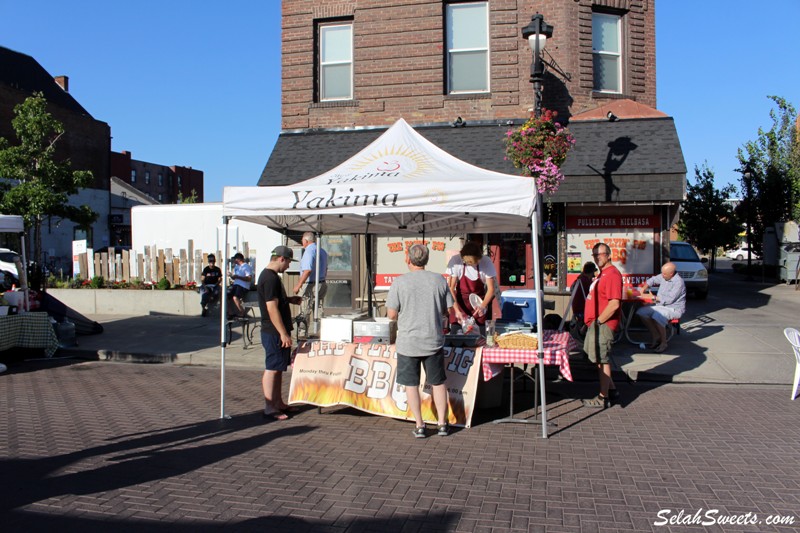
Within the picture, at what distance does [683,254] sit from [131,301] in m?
17.1

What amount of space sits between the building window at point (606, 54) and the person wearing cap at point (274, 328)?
32.5ft

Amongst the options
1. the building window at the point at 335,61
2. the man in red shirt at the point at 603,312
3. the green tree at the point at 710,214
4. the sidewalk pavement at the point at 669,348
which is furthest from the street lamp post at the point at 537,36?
the green tree at the point at 710,214

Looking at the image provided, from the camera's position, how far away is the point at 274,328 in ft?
22.5

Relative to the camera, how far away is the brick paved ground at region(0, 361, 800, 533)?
14.4ft

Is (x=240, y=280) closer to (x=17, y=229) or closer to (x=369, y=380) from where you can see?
(x=17, y=229)

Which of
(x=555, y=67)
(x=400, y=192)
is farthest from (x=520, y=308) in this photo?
(x=555, y=67)

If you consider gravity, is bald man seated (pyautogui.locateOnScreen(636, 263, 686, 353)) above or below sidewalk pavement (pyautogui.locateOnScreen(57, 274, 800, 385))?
above

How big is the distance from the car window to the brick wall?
8.45m

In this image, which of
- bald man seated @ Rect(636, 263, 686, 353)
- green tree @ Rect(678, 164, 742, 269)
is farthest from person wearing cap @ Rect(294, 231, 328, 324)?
green tree @ Rect(678, 164, 742, 269)

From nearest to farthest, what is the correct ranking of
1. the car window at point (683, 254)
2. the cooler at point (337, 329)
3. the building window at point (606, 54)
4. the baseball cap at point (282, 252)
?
the baseball cap at point (282, 252) → the cooler at point (337, 329) → the building window at point (606, 54) → the car window at point (683, 254)

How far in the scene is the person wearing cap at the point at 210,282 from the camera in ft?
49.6

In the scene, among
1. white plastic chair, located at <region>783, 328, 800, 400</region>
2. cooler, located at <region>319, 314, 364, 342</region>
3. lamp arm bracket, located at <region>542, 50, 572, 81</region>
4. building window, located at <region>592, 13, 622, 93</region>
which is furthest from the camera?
building window, located at <region>592, 13, 622, 93</region>

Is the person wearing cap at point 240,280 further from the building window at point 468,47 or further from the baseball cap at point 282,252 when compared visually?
the building window at point 468,47

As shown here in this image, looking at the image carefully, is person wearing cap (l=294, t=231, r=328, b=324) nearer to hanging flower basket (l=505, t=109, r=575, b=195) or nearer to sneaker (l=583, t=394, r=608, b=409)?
hanging flower basket (l=505, t=109, r=575, b=195)
